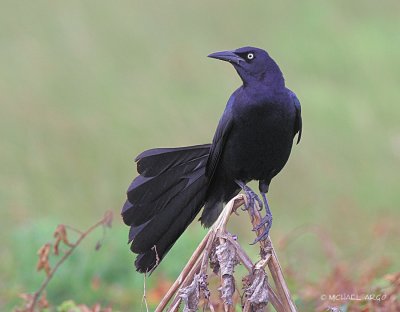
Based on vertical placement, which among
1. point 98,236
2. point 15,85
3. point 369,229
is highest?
point 15,85

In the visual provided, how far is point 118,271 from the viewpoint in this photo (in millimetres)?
6574

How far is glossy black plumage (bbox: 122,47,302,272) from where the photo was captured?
13.7 feet

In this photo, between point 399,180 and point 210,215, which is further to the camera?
point 399,180

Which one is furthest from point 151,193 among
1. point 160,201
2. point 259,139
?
point 259,139

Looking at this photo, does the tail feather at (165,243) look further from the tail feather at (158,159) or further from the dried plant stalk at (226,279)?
the dried plant stalk at (226,279)

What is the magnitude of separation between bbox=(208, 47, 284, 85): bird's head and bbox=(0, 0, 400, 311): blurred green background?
250cm

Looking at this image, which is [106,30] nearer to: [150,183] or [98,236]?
[98,236]

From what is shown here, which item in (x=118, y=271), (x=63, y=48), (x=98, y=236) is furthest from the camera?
(x=63, y=48)

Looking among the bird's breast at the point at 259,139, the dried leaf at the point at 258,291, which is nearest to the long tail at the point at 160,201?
the bird's breast at the point at 259,139

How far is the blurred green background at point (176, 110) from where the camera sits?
870 cm

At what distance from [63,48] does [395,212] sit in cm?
374

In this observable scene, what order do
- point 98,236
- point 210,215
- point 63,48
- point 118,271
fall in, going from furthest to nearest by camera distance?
point 63,48 < point 98,236 < point 118,271 < point 210,215

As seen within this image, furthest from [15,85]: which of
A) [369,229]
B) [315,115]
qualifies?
[369,229]

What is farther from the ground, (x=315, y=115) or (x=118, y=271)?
(x=315, y=115)
